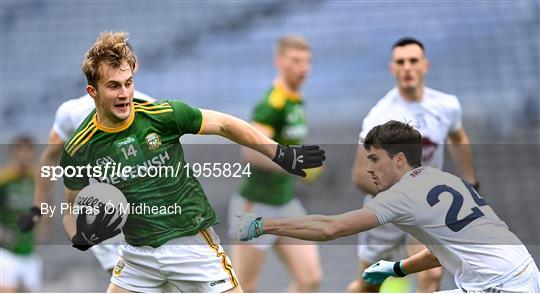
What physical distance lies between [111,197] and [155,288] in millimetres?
492

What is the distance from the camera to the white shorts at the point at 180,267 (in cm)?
464

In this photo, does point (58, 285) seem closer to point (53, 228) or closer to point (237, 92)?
point (53, 228)

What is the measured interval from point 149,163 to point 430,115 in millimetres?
2647

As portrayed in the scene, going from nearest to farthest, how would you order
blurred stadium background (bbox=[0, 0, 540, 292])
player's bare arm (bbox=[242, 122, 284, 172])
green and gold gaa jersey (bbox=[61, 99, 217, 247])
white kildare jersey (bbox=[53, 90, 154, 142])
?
green and gold gaa jersey (bbox=[61, 99, 217, 247]) → white kildare jersey (bbox=[53, 90, 154, 142]) → player's bare arm (bbox=[242, 122, 284, 172]) → blurred stadium background (bbox=[0, 0, 540, 292])

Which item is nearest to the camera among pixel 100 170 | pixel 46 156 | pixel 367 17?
pixel 100 170

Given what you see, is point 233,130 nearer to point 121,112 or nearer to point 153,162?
point 153,162

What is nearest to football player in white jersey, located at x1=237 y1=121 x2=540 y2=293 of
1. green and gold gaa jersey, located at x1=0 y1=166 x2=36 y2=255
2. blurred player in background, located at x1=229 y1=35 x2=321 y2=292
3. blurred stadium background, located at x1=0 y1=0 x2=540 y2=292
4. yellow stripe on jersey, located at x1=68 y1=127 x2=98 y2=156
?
yellow stripe on jersey, located at x1=68 y1=127 x2=98 y2=156

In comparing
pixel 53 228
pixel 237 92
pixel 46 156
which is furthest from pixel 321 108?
pixel 46 156

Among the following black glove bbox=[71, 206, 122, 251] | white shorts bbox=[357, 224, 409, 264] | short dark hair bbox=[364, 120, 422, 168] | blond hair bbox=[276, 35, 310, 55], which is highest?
blond hair bbox=[276, 35, 310, 55]

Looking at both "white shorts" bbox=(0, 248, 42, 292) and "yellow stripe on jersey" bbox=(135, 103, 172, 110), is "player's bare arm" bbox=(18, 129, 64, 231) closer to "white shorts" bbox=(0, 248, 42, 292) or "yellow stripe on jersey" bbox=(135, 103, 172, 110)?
"yellow stripe on jersey" bbox=(135, 103, 172, 110)

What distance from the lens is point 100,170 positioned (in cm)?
459

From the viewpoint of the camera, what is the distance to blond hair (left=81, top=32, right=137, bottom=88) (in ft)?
14.5

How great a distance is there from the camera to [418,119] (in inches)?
259
